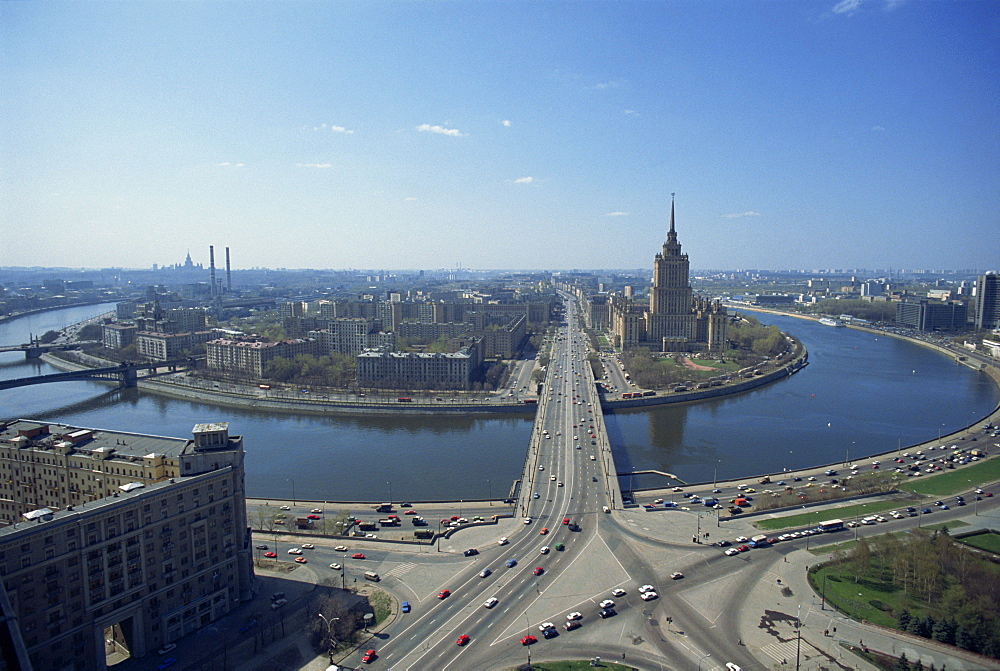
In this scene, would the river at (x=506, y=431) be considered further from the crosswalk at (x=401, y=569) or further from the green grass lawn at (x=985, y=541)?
the green grass lawn at (x=985, y=541)

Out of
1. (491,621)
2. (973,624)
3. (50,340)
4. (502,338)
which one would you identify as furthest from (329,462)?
(50,340)

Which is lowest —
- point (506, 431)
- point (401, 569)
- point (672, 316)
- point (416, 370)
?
point (506, 431)

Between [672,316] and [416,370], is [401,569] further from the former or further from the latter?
[672,316]

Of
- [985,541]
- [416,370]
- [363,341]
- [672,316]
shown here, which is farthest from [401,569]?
[672,316]

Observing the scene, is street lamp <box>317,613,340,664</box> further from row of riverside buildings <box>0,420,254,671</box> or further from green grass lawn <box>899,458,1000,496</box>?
green grass lawn <box>899,458,1000,496</box>

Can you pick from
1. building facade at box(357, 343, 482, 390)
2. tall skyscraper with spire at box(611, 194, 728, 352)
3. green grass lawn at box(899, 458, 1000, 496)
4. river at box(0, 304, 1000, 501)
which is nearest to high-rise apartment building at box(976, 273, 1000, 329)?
river at box(0, 304, 1000, 501)
